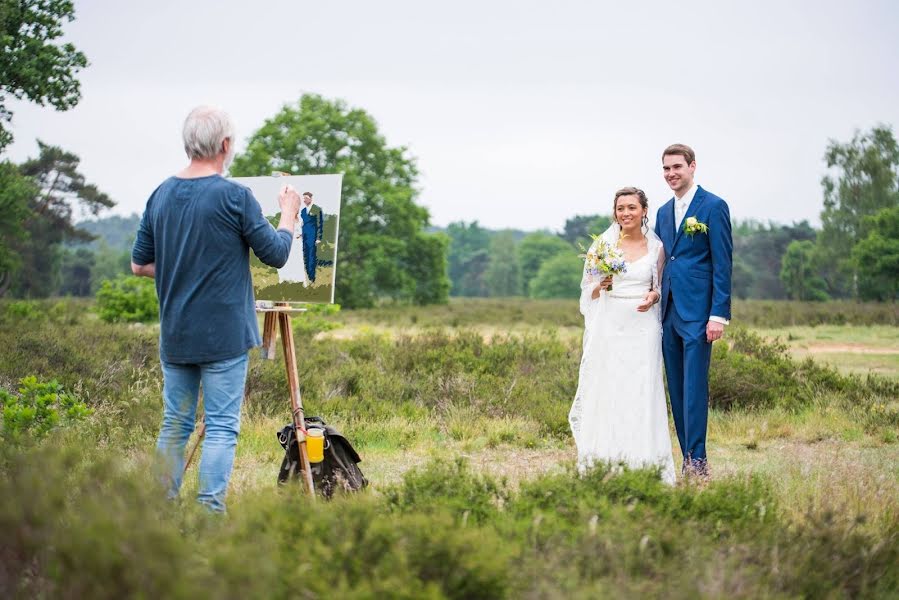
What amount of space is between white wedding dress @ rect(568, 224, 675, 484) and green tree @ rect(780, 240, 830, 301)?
6677 centimetres

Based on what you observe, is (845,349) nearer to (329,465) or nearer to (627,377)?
(627,377)

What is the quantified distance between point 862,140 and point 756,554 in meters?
51.7

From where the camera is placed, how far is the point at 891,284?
153 feet

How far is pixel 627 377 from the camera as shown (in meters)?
5.97

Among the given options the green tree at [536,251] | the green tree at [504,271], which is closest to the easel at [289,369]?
the green tree at [504,271]

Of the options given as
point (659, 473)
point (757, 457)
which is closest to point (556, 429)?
point (757, 457)

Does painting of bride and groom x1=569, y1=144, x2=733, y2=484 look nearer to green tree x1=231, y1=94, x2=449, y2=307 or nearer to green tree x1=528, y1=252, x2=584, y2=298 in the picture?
green tree x1=231, y1=94, x2=449, y2=307

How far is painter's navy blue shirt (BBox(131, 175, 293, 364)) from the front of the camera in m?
4.04

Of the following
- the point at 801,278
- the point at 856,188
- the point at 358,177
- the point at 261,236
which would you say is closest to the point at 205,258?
the point at 261,236

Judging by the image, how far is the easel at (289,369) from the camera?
4898 millimetres

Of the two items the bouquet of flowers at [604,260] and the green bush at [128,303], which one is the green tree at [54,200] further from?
the bouquet of flowers at [604,260]

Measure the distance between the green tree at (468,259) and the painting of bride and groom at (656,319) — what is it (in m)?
96.1

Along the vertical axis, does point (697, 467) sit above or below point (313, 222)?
below

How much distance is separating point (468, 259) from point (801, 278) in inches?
2414
